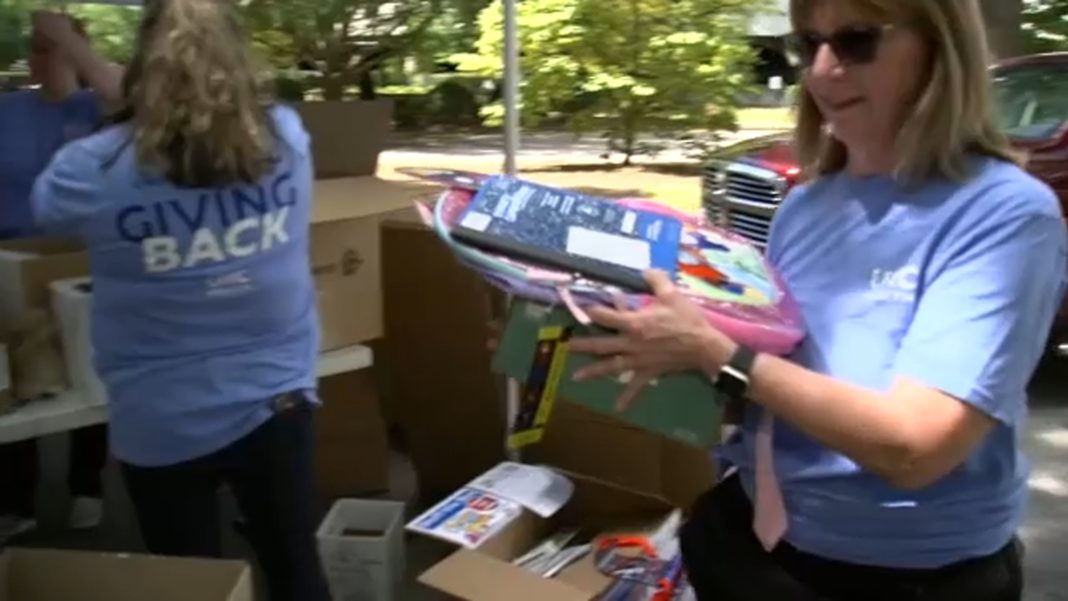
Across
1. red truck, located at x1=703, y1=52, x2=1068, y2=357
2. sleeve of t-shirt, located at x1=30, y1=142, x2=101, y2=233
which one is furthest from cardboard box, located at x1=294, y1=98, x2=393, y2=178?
red truck, located at x1=703, y1=52, x2=1068, y2=357

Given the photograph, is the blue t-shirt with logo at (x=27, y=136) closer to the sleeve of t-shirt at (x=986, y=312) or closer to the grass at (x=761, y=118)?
the sleeve of t-shirt at (x=986, y=312)

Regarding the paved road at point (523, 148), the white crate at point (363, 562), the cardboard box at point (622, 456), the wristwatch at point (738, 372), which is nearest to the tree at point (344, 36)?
the paved road at point (523, 148)

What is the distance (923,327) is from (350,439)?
3155 millimetres

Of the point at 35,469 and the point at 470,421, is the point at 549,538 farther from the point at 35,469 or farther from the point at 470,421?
the point at 35,469

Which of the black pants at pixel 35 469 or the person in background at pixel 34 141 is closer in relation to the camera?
the person in background at pixel 34 141

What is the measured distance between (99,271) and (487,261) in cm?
113

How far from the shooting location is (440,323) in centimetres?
410

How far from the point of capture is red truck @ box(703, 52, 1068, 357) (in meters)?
5.96

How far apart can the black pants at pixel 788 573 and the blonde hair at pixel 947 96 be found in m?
0.45

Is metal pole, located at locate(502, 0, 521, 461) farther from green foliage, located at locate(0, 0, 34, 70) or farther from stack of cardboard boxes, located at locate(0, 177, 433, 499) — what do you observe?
green foliage, located at locate(0, 0, 34, 70)

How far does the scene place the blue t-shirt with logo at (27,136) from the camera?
373 cm

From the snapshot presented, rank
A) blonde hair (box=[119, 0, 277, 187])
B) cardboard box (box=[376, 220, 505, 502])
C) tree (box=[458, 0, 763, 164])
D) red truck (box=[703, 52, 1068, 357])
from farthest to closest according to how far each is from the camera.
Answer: tree (box=[458, 0, 763, 164]) → red truck (box=[703, 52, 1068, 357]) → cardboard box (box=[376, 220, 505, 502]) → blonde hair (box=[119, 0, 277, 187])

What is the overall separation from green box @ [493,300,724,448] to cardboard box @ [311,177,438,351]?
1.92 meters

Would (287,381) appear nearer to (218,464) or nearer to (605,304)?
(218,464)
